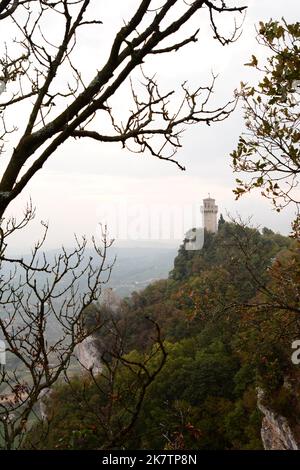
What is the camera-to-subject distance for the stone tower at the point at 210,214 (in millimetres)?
69750

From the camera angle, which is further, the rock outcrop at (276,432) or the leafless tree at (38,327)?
the rock outcrop at (276,432)

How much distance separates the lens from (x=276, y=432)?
20.0 m

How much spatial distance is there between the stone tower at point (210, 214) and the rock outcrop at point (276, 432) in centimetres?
4868

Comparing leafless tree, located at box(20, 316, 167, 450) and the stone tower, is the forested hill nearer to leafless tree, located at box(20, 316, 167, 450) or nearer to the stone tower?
leafless tree, located at box(20, 316, 167, 450)

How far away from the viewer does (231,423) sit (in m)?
28.2

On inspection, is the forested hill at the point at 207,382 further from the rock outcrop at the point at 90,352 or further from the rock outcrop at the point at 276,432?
the rock outcrop at the point at 90,352

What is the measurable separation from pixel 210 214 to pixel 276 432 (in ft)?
173

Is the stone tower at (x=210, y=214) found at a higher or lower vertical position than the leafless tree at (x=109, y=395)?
higher

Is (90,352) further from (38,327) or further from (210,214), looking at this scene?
(38,327)

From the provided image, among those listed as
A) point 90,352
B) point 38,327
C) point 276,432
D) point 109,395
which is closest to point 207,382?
point 276,432

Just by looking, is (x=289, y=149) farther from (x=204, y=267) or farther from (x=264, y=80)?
(x=204, y=267)

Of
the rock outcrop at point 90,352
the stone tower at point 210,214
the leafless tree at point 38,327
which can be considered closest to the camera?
the leafless tree at point 38,327

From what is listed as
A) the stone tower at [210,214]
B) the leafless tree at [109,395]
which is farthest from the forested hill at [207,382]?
the stone tower at [210,214]
